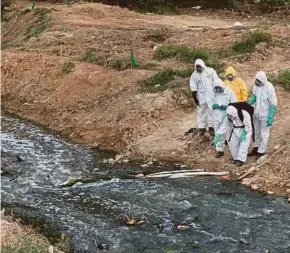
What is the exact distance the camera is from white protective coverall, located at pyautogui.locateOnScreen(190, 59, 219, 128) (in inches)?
471

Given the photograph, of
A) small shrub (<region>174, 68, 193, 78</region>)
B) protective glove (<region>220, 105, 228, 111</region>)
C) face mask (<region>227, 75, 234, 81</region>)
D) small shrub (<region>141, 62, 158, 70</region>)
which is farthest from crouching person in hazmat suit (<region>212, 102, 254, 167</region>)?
small shrub (<region>141, 62, 158, 70</region>)

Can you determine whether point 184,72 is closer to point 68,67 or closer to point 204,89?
point 204,89

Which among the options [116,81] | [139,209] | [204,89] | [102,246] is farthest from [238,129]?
[116,81]

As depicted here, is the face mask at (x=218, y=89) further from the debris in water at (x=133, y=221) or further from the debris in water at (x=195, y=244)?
the debris in water at (x=195, y=244)

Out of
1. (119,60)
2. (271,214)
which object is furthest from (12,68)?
(271,214)

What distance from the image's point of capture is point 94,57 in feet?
57.8

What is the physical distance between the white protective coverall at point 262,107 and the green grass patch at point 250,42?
615 centimetres

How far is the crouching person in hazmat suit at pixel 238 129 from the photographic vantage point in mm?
10875

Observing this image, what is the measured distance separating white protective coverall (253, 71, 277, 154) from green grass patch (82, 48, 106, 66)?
6980mm

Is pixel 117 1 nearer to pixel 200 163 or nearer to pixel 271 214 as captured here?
pixel 200 163

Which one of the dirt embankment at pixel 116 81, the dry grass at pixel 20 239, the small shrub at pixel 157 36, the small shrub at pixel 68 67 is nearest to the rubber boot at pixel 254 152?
the dirt embankment at pixel 116 81

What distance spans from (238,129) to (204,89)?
1.36 metres

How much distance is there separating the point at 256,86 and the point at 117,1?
16.2 meters

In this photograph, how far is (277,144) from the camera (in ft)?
38.1
